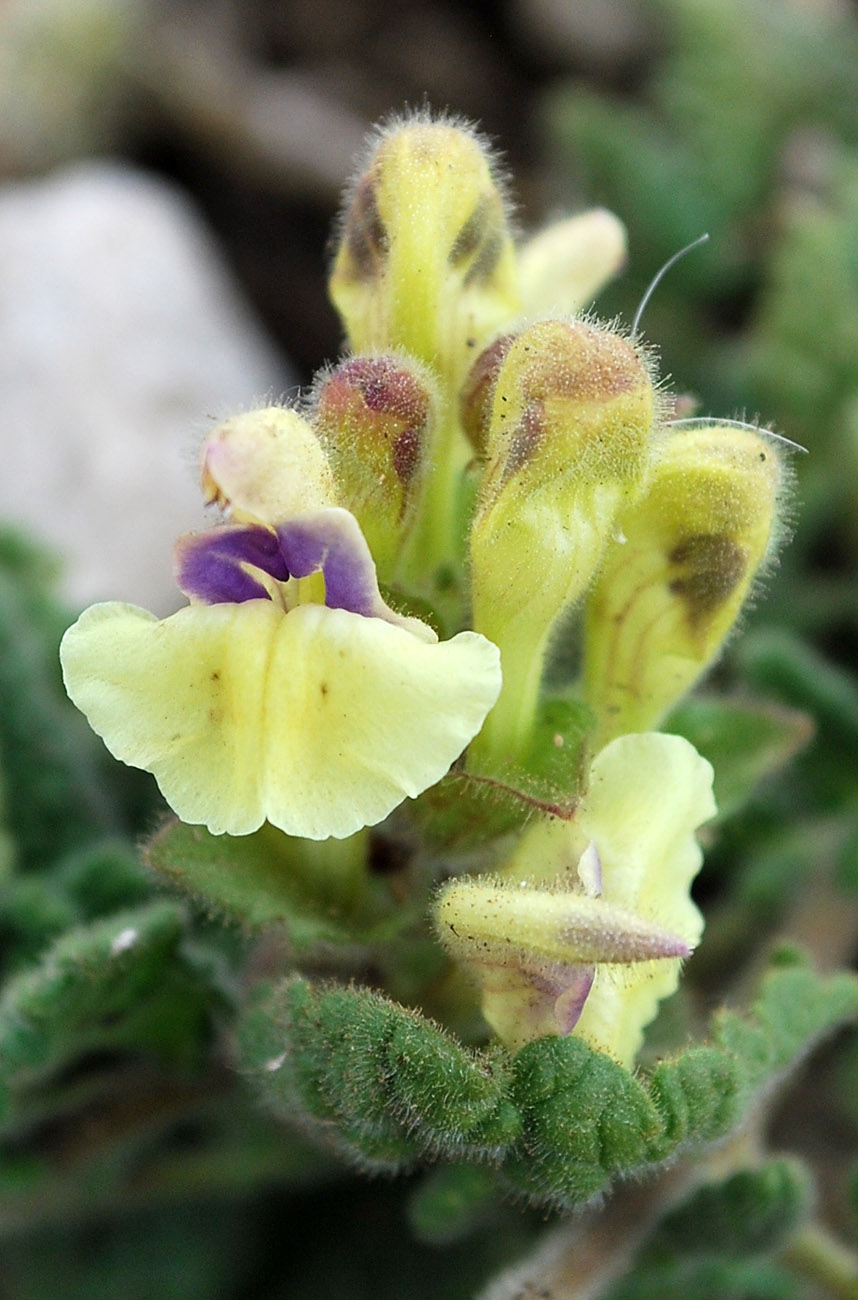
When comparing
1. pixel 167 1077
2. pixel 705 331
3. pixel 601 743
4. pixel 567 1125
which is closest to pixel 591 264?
pixel 601 743

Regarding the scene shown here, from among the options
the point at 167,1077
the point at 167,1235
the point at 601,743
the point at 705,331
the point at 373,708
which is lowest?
the point at 167,1235

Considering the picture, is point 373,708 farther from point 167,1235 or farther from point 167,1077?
point 167,1235

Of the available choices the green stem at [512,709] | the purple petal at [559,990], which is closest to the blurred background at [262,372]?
the green stem at [512,709]

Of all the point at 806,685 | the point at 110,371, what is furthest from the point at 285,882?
the point at 110,371

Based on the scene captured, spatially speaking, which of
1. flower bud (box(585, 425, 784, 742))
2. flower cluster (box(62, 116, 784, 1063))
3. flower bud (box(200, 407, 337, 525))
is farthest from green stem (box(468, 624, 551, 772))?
flower bud (box(200, 407, 337, 525))

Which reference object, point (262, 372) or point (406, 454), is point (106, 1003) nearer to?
point (406, 454)

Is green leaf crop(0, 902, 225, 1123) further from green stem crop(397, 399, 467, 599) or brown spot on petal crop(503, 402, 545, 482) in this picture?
brown spot on petal crop(503, 402, 545, 482)
